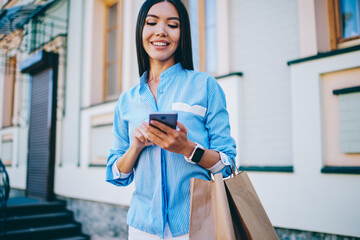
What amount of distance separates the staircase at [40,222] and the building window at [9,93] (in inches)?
160

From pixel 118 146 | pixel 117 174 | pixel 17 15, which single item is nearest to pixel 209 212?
pixel 117 174

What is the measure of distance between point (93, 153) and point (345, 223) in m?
4.44

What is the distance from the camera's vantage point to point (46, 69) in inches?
285

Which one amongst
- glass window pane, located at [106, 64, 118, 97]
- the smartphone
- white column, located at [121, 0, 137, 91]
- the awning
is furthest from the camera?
the awning

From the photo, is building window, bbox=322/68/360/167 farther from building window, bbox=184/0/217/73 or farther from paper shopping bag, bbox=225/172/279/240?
paper shopping bag, bbox=225/172/279/240

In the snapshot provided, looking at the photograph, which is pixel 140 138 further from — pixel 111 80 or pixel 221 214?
pixel 111 80

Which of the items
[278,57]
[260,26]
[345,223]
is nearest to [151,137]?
[345,223]

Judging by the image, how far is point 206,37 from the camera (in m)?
4.29

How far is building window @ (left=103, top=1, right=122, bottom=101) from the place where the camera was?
6.11 metres

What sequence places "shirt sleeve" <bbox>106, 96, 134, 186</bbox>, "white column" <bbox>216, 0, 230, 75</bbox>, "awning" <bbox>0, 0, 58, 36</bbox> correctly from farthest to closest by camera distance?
1. "awning" <bbox>0, 0, 58, 36</bbox>
2. "white column" <bbox>216, 0, 230, 75</bbox>
3. "shirt sleeve" <bbox>106, 96, 134, 186</bbox>

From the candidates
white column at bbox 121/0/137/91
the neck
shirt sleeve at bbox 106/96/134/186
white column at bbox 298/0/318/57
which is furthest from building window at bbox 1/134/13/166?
the neck

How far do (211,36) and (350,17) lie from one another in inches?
69.2

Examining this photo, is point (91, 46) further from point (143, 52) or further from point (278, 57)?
point (143, 52)

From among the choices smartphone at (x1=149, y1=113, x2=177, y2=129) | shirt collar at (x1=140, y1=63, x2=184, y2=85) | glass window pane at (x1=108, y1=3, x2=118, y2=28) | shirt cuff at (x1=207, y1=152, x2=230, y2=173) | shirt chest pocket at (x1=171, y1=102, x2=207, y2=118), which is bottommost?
shirt cuff at (x1=207, y1=152, x2=230, y2=173)
